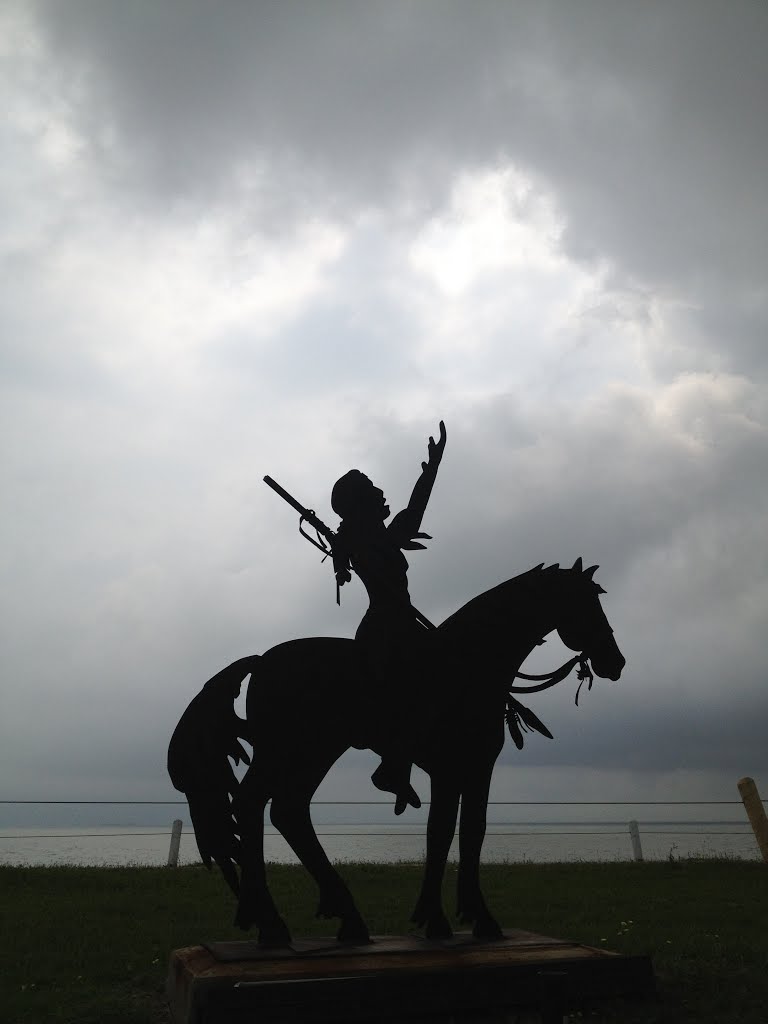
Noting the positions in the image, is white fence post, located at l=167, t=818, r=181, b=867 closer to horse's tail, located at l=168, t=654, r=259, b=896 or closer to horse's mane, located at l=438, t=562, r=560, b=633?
horse's tail, located at l=168, t=654, r=259, b=896

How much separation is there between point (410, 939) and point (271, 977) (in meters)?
1.42

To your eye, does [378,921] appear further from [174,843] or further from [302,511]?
[174,843]

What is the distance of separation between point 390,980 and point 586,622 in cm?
266

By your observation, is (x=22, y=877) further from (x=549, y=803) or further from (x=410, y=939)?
(x=549, y=803)

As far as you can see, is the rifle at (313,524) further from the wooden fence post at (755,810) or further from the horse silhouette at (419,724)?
the wooden fence post at (755,810)

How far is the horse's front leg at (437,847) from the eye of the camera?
5.37 meters

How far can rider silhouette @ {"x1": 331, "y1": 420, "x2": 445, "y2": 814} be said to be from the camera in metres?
5.35

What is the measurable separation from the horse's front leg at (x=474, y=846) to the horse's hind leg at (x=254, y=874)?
4.18ft

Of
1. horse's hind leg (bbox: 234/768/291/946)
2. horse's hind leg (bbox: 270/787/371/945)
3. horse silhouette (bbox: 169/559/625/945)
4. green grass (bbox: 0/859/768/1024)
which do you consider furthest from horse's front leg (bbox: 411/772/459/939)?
green grass (bbox: 0/859/768/1024)

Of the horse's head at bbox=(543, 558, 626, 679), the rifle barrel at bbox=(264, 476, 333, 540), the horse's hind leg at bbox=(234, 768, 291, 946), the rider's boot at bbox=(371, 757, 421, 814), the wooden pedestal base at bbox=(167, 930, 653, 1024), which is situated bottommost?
the wooden pedestal base at bbox=(167, 930, 653, 1024)

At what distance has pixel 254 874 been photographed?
500 centimetres

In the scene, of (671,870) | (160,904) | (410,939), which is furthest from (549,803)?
(410,939)

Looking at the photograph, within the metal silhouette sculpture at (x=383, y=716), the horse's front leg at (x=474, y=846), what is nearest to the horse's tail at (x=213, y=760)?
the metal silhouette sculpture at (x=383, y=716)

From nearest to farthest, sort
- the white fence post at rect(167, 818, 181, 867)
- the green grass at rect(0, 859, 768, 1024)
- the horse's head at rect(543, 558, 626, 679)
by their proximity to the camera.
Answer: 1. the green grass at rect(0, 859, 768, 1024)
2. the horse's head at rect(543, 558, 626, 679)
3. the white fence post at rect(167, 818, 181, 867)
